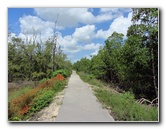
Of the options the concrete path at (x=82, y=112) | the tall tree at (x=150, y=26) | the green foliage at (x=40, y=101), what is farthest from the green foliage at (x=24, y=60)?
the tall tree at (x=150, y=26)

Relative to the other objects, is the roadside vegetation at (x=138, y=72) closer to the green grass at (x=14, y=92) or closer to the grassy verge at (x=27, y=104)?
the grassy verge at (x=27, y=104)

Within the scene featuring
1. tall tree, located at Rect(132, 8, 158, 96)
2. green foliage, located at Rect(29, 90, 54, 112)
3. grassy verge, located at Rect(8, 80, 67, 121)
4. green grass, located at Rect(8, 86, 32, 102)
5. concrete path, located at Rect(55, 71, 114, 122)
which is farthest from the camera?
tall tree, located at Rect(132, 8, 158, 96)

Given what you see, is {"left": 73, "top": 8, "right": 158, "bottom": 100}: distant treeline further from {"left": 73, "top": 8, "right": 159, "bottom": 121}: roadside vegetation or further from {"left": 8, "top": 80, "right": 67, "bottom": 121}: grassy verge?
{"left": 8, "top": 80, "right": 67, "bottom": 121}: grassy verge

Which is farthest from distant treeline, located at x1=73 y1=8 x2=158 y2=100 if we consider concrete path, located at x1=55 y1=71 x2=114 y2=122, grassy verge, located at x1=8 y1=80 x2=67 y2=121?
grassy verge, located at x1=8 y1=80 x2=67 y2=121

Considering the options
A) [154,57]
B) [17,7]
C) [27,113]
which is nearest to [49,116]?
[27,113]

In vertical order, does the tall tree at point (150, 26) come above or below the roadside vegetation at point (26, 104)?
above

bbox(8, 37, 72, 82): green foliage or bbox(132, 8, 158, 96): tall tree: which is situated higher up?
bbox(132, 8, 158, 96): tall tree

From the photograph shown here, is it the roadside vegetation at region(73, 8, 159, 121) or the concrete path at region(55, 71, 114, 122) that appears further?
the roadside vegetation at region(73, 8, 159, 121)

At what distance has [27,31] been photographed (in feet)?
16.4

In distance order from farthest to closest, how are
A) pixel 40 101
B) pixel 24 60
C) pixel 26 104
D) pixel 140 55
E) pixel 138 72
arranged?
pixel 138 72 < pixel 140 55 < pixel 24 60 < pixel 40 101 < pixel 26 104

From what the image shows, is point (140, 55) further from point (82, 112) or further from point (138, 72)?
point (82, 112)

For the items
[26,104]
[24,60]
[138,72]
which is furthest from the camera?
[138,72]

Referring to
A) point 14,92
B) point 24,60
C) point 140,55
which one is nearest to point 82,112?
point 14,92

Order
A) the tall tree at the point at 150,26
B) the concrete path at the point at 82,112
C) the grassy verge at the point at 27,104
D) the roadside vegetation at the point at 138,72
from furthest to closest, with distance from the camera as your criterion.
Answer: the tall tree at the point at 150,26 → the roadside vegetation at the point at 138,72 → the grassy verge at the point at 27,104 → the concrete path at the point at 82,112
